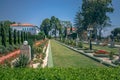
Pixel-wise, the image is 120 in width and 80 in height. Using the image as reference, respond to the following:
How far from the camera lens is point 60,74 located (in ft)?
24.8

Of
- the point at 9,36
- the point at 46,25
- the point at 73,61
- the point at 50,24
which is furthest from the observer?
the point at 50,24

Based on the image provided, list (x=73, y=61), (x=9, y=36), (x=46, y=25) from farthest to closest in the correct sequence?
(x=46, y=25) < (x=9, y=36) < (x=73, y=61)

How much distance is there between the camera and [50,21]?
137250 mm

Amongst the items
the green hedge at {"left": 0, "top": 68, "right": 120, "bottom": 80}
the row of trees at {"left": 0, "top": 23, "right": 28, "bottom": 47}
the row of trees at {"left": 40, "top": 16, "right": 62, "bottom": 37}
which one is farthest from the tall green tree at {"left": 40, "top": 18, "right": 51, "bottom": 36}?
the green hedge at {"left": 0, "top": 68, "right": 120, "bottom": 80}

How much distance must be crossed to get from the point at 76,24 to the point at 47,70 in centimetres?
8242

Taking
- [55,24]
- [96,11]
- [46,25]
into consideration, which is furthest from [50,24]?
[96,11]

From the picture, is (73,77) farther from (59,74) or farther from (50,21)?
(50,21)

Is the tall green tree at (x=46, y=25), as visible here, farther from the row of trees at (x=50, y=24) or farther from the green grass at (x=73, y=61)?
the green grass at (x=73, y=61)

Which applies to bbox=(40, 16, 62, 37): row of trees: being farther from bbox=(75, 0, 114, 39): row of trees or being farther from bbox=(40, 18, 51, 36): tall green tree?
bbox=(75, 0, 114, 39): row of trees

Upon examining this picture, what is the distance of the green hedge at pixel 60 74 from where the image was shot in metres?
7.25

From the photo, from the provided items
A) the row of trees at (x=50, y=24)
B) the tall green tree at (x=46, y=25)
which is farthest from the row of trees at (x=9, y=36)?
the tall green tree at (x=46, y=25)

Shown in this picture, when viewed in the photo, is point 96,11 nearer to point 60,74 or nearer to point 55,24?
point 55,24

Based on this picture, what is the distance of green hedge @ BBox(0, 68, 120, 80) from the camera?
7.25m

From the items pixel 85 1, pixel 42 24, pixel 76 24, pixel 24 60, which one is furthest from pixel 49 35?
pixel 24 60
